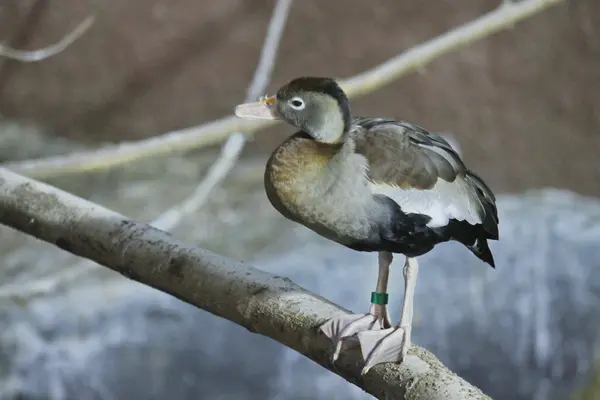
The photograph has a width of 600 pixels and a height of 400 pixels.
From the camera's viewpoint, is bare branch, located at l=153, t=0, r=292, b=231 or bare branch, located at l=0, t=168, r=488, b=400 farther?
bare branch, located at l=153, t=0, r=292, b=231

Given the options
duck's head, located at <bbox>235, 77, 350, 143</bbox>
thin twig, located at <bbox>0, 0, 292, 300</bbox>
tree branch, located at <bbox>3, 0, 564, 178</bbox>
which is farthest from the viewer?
thin twig, located at <bbox>0, 0, 292, 300</bbox>

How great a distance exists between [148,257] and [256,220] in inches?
24.2

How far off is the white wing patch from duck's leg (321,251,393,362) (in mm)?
61

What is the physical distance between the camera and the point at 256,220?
108cm

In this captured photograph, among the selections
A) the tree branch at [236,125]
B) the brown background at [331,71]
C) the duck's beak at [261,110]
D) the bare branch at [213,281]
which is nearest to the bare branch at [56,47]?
the brown background at [331,71]

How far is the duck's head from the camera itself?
0.36m

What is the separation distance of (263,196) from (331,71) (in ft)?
0.69

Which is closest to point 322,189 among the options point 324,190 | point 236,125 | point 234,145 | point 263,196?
point 324,190

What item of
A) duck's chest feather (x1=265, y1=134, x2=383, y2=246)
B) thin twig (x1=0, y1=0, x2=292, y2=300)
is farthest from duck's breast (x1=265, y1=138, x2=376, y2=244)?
thin twig (x1=0, y1=0, x2=292, y2=300)

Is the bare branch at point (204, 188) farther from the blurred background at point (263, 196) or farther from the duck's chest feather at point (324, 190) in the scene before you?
the duck's chest feather at point (324, 190)

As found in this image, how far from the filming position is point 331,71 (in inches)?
42.1

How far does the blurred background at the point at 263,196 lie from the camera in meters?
0.97

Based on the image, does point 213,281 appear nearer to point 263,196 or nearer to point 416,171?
point 416,171

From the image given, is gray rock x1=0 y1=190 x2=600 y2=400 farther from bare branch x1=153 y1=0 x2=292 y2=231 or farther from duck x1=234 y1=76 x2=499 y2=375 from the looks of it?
duck x1=234 y1=76 x2=499 y2=375
